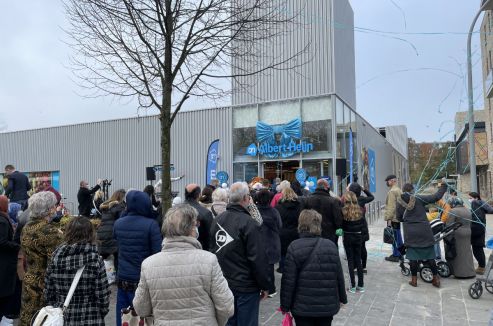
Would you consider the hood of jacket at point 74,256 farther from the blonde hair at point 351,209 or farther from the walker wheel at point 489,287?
the walker wheel at point 489,287

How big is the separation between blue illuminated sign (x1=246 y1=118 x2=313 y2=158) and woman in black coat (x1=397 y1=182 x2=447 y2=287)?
10096 mm

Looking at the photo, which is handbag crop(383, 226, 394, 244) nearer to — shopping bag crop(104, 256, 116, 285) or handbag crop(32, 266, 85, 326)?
shopping bag crop(104, 256, 116, 285)

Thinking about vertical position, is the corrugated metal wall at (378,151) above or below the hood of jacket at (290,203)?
above

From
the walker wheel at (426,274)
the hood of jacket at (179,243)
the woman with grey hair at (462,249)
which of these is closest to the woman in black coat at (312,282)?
the hood of jacket at (179,243)

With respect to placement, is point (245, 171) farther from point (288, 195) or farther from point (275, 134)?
point (288, 195)

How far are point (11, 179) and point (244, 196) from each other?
21.7 feet

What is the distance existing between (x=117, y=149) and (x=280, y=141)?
10878 mm

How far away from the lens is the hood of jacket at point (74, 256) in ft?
9.74

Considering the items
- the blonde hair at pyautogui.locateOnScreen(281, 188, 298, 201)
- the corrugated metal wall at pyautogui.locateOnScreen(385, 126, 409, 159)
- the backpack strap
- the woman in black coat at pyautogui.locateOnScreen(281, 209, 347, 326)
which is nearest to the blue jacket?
the backpack strap

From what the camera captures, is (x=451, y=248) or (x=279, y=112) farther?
(x=279, y=112)

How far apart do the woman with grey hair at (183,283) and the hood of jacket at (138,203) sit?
1621 millimetres

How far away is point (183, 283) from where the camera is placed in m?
2.43

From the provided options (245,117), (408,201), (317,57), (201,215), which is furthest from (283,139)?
(201,215)

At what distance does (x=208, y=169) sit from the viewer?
63.0 ft
